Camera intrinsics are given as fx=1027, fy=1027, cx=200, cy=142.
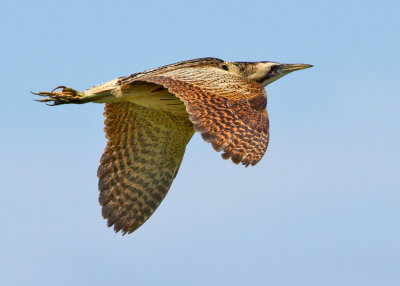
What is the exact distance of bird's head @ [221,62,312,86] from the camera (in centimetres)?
1839

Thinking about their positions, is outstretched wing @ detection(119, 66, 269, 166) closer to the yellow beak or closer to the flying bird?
the flying bird

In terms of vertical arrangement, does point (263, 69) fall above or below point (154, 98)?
above

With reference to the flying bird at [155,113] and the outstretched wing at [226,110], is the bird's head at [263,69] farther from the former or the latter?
the outstretched wing at [226,110]

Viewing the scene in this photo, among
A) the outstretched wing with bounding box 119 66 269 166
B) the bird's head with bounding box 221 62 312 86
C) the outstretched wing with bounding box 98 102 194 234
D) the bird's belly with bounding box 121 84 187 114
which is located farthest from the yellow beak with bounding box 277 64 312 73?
the outstretched wing with bounding box 119 66 269 166

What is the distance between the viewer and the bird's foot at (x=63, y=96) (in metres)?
16.8

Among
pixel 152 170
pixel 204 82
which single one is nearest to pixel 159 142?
pixel 152 170

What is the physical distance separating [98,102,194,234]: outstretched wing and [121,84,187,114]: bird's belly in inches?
21.9

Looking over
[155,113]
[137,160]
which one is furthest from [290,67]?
[137,160]

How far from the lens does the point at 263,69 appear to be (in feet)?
61.1

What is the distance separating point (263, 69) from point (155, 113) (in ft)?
6.97

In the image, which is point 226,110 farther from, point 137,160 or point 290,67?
point 290,67

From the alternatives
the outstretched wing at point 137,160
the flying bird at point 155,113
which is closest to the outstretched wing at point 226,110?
the flying bird at point 155,113

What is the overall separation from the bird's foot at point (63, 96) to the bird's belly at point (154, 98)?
752 millimetres

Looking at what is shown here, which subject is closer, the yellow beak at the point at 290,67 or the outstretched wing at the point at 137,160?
the outstretched wing at the point at 137,160
